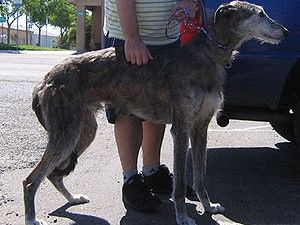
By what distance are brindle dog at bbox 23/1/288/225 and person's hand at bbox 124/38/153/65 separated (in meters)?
0.06

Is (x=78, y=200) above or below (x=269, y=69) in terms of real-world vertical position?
below

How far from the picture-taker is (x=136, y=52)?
431 centimetres

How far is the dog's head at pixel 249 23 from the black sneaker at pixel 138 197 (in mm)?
1510

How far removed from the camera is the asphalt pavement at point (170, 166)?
14.9 feet

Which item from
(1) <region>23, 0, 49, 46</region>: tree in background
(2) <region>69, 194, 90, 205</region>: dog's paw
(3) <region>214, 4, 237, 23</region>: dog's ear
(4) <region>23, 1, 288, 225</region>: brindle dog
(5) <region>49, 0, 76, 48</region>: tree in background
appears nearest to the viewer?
(4) <region>23, 1, 288, 225</region>: brindle dog


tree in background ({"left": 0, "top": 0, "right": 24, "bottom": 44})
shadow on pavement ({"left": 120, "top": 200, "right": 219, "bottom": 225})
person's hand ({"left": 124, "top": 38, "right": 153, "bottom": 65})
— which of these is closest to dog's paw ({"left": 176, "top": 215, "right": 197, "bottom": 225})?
shadow on pavement ({"left": 120, "top": 200, "right": 219, "bottom": 225})

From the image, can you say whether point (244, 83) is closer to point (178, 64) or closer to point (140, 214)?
point (178, 64)

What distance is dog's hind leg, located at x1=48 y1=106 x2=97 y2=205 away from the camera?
471 cm

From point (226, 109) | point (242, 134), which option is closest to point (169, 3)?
point (226, 109)

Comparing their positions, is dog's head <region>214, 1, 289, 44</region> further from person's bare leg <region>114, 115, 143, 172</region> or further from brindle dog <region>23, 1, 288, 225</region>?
person's bare leg <region>114, 115, 143, 172</region>

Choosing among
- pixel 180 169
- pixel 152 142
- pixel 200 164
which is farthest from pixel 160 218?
pixel 152 142

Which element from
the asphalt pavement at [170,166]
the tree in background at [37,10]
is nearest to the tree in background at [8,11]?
the tree in background at [37,10]

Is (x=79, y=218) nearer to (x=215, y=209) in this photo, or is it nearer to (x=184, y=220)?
(x=184, y=220)

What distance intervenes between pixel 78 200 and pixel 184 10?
185cm
